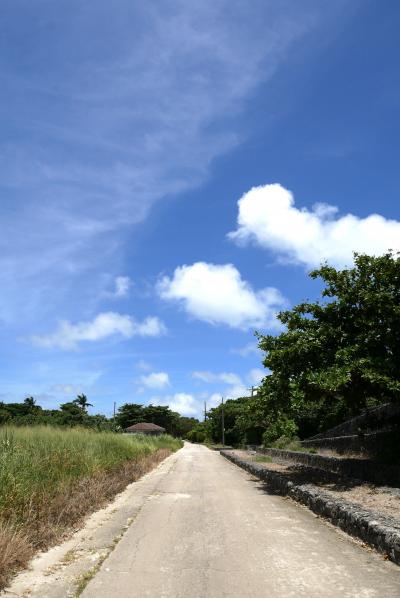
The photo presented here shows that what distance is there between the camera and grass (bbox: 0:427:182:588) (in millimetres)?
7164

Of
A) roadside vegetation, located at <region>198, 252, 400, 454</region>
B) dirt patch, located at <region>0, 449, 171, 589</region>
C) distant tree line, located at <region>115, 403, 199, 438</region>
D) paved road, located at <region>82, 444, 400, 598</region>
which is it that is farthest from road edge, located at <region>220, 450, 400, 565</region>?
distant tree line, located at <region>115, 403, 199, 438</region>

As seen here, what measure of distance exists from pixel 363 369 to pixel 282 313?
13.2 ft

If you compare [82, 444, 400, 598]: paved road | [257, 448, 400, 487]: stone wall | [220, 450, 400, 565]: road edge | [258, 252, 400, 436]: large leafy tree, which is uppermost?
[258, 252, 400, 436]: large leafy tree

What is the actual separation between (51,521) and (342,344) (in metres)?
9.15

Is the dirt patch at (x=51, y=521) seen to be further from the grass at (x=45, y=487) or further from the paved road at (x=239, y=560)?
the paved road at (x=239, y=560)

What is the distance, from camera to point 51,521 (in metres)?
9.10

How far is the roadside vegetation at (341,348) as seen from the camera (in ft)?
43.7

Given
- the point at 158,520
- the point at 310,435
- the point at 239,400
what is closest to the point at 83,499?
the point at 158,520

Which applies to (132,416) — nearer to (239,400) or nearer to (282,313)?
(239,400)

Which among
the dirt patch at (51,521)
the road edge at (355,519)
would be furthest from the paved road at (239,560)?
the dirt patch at (51,521)

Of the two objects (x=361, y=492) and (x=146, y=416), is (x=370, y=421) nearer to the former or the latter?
(x=361, y=492)

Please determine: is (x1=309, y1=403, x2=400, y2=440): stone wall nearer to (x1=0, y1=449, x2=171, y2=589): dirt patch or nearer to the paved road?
the paved road

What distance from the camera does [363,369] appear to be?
12.9 meters

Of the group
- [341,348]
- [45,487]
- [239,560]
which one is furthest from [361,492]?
[45,487]
